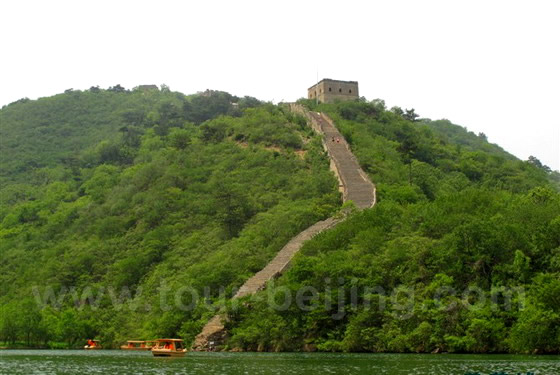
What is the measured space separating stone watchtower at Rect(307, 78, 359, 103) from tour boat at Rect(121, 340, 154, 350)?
56.3m

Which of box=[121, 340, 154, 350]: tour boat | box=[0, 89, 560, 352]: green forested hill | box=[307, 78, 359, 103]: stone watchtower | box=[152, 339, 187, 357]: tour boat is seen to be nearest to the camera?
box=[0, 89, 560, 352]: green forested hill

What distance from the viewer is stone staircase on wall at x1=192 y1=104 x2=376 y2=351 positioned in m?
54.5

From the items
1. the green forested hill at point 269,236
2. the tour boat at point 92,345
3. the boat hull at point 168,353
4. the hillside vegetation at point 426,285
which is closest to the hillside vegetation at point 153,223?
the green forested hill at point 269,236

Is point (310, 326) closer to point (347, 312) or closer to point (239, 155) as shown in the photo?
point (347, 312)

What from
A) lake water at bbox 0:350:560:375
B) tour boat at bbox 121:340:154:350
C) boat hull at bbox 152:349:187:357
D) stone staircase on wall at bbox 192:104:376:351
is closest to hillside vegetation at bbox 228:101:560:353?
stone staircase on wall at bbox 192:104:376:351

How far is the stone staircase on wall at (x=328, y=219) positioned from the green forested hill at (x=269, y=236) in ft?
3.43

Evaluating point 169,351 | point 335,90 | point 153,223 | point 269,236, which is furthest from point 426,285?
point 335,90

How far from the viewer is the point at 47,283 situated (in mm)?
71625

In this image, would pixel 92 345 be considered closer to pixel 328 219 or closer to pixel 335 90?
pixel 328 219

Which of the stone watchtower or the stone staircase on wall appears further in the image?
the stone watchtower

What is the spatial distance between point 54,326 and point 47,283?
730 centimetres

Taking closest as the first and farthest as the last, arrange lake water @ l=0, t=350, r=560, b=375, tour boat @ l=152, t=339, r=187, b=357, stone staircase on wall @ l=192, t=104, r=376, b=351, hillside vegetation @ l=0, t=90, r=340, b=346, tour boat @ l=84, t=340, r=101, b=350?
lake water @ l=0, t=350, r=560, b=375
tour boat @ l=152, t=339, r=187, b=357
stone staircase on wall @ l=192, t=104, r=376, b=351
tour boat @ l=84, t=340, r=101, b=350
hillside vegetation @ l=0, t=90, r=340, b=346

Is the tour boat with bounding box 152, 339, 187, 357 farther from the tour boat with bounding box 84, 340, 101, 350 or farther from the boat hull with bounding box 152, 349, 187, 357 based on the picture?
the tour boat with bounding box 84, 340, 101, 350

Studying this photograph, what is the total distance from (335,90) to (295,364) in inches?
2898
